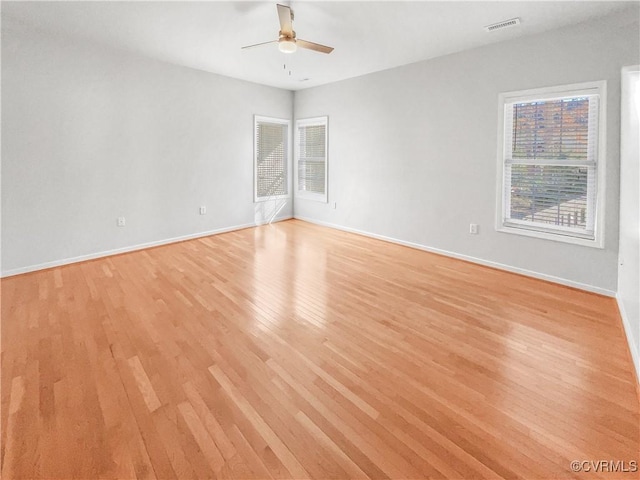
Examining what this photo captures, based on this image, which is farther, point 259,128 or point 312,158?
point 312,158

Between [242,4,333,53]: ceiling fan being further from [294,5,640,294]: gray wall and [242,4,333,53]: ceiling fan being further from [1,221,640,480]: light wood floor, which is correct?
[1,221,640,480]: light wood floor

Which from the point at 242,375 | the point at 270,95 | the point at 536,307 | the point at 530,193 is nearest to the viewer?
the point at 242,375

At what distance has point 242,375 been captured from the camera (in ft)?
6.67

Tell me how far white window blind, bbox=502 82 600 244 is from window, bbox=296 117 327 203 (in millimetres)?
3395

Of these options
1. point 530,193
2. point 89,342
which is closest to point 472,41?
point 530,193

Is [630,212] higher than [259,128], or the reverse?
[259,128]

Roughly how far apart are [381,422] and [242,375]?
0.88 meters

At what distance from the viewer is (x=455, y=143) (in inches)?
173

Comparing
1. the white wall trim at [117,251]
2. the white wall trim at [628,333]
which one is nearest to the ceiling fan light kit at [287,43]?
the white wall trim at [117,251]

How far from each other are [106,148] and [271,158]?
9.96 ft

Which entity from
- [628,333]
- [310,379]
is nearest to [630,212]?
[628,333]

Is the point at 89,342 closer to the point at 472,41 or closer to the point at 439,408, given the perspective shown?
the point at 439,408

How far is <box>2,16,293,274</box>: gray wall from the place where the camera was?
147 inches

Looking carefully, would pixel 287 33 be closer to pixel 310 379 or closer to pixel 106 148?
pixel 106 148
